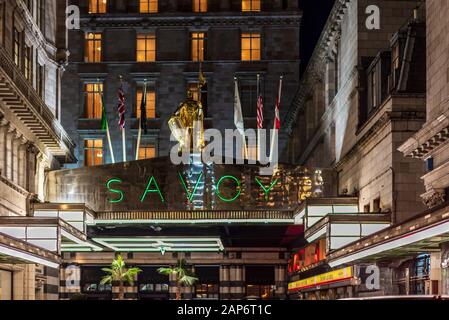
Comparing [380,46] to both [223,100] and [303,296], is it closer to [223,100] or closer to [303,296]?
[303,296]

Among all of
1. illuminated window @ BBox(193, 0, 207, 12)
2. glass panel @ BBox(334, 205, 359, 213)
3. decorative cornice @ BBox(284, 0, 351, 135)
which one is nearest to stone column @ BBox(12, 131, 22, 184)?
glass panel @ BBox(334, 205, 359, 213)

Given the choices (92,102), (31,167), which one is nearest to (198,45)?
(92,102)

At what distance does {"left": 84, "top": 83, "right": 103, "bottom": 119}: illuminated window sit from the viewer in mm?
83938

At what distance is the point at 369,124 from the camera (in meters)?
43.0

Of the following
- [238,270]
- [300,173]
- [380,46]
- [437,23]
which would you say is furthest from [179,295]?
[437,23]

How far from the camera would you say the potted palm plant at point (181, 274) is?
74.1 meters

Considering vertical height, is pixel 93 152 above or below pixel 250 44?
below

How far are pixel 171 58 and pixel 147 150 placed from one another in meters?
9.00

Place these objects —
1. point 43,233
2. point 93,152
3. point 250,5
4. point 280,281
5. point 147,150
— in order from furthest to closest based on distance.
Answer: point 250,5 < point 147,150 < point 93,152 < point 280,281 < point 43,233

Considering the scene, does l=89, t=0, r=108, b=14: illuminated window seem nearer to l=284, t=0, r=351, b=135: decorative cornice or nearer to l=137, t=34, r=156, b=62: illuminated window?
l=137, t=34, r=156, b=62: illuminated window

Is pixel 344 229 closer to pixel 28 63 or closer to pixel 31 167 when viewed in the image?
pixel 31 167

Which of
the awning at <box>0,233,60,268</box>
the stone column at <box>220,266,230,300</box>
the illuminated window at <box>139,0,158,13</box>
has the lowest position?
the stone column at <box>220,266,230,300</box>

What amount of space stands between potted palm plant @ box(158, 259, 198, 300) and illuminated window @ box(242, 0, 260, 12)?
2590 cm

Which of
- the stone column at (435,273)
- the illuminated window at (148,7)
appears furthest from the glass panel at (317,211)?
the illuminated window at (148,7)
